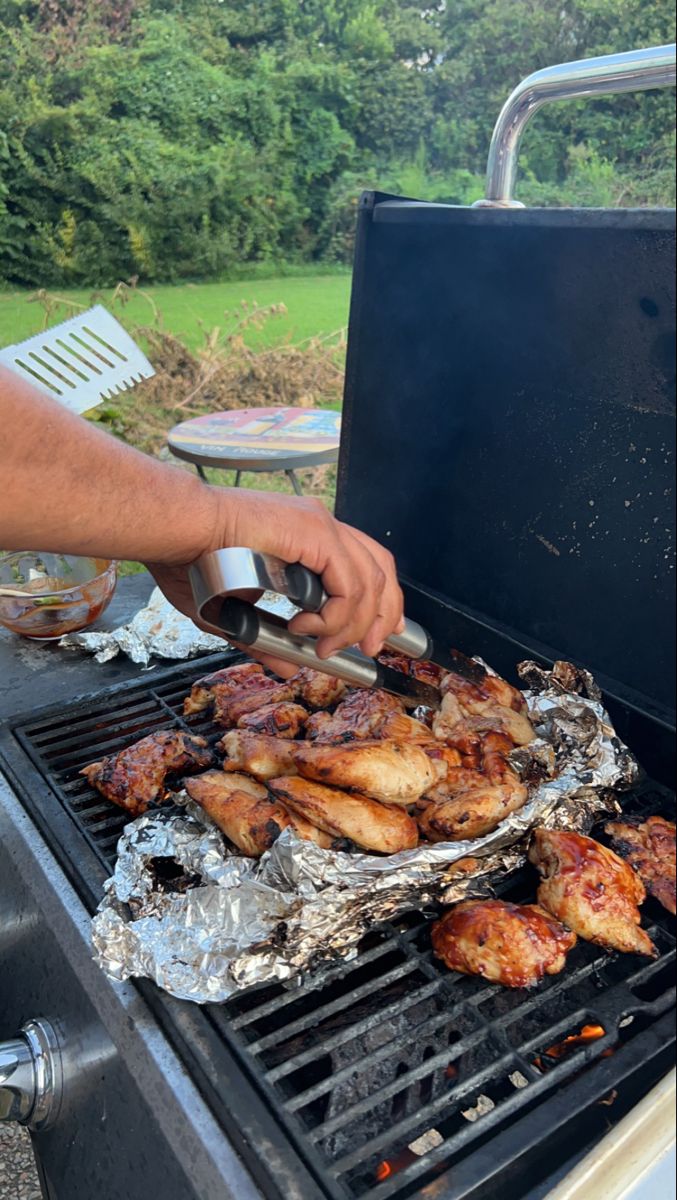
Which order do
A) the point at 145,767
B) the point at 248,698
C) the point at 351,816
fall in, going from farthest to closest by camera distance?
the point at 248,698
the point at 145,767
the point at 351,816

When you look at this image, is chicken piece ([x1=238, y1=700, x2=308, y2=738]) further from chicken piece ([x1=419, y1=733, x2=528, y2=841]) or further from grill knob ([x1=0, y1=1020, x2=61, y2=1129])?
grill knob ([x1=0, y1=1020, x2=61, y2=1129])

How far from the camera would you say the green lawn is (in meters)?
8.15

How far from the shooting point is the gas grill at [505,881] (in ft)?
3.85

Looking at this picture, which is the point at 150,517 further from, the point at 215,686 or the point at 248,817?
the point at 215,686

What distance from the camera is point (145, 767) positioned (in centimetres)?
180

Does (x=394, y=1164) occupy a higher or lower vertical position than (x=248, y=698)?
lower

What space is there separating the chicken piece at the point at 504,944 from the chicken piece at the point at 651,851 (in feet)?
0.78

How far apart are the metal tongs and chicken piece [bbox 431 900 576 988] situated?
0.53 meters

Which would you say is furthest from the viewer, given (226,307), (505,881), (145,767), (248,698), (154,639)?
(226,307)

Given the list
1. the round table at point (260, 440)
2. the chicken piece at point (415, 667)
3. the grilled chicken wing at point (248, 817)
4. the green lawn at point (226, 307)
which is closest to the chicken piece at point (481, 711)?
the chicken piece at point (415, 667)

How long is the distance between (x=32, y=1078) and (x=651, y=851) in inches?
49.8

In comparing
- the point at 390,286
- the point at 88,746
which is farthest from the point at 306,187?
the point at 88,746

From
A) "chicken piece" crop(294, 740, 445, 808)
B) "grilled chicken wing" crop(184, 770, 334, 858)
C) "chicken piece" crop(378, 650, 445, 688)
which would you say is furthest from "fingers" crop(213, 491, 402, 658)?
"chicken piece" crop(378, 650, 445, 688)

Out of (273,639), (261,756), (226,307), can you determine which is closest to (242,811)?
(261,756)
